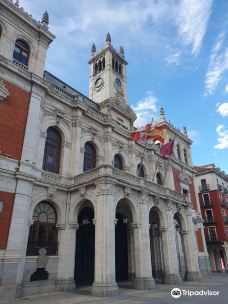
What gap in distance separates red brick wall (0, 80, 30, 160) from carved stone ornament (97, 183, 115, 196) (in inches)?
230

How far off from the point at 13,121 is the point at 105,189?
7.85 m

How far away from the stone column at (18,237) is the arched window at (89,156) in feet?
22.0

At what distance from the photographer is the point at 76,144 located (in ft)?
68.9

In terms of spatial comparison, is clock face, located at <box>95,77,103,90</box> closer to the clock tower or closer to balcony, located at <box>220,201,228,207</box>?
the clock tower

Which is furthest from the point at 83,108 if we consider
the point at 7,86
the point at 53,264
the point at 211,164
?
the point at 211,164

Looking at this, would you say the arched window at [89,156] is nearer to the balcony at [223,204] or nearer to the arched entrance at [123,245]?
the arched entrance at [123,245]

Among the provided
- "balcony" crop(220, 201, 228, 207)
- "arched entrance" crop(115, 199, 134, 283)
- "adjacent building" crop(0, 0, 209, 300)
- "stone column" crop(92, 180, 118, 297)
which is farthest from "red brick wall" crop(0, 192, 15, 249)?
"balcony" crop(220, 201, 228, 207)

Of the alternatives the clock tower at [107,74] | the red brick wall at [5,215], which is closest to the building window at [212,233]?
the clock tower at [107,74]

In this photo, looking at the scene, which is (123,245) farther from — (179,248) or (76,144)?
(76,144)

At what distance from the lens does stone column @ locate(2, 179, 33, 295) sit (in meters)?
13.9

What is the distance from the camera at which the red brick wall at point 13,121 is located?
1620cm

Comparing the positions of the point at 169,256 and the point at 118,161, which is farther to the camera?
the point at 118,161

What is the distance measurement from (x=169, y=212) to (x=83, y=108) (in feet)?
40.6

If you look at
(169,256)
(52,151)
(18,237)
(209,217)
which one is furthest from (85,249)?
(209,217)
